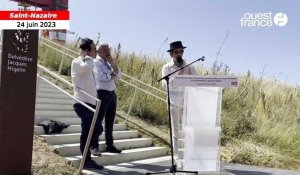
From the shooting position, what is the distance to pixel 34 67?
6004 millimetres

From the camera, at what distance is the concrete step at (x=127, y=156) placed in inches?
294

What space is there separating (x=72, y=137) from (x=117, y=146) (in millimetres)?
970

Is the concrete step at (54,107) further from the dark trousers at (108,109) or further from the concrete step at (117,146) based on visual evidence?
the dark trousers at (108,109)

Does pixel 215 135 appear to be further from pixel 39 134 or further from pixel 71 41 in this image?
pixel 71 41

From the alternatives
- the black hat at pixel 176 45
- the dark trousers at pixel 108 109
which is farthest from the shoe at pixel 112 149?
the black hat at pixel 176 45

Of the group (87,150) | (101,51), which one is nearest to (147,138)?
(101,51)

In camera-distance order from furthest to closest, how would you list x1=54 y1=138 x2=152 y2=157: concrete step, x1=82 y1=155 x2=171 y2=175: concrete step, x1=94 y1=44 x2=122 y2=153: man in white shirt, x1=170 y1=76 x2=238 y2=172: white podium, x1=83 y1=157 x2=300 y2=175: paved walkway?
x1=94 y1=44 x2=122 y2=153: man in white shirt
x1=54 y1=138 x2=152 y2=157: concrete step
x1=83 y1=157 x2=300 y2=175: paved walkway
x1=82 y1=155 x2=171 y2=175: concrete step
x1=170 y1=76 x2=238 y2=172: white podium

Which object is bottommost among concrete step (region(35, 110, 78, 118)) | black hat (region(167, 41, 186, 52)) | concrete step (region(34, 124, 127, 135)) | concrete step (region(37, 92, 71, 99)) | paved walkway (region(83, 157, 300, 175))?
paved walkway (region(83, 157, 300, 175))

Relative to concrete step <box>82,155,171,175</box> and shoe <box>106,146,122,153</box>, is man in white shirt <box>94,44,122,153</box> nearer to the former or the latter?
shoe <box>106,146,122,153</box>

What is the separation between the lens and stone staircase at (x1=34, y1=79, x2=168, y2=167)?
757 cm

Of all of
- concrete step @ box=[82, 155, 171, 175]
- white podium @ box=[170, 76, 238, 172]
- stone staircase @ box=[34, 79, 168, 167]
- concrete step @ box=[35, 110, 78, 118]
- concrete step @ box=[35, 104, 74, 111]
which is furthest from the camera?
concrete step @ box=[35, 104, 74, 111]

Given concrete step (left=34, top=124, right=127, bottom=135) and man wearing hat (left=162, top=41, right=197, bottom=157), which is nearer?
man wearing hat (left=162, top=41, right=197, bottom=157)

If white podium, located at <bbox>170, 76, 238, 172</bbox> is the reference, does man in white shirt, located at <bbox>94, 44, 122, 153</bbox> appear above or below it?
above

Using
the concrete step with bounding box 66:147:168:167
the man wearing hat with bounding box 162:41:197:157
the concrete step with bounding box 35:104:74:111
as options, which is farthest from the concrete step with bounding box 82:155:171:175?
the concrete step with bounding box 35:104:74:111
